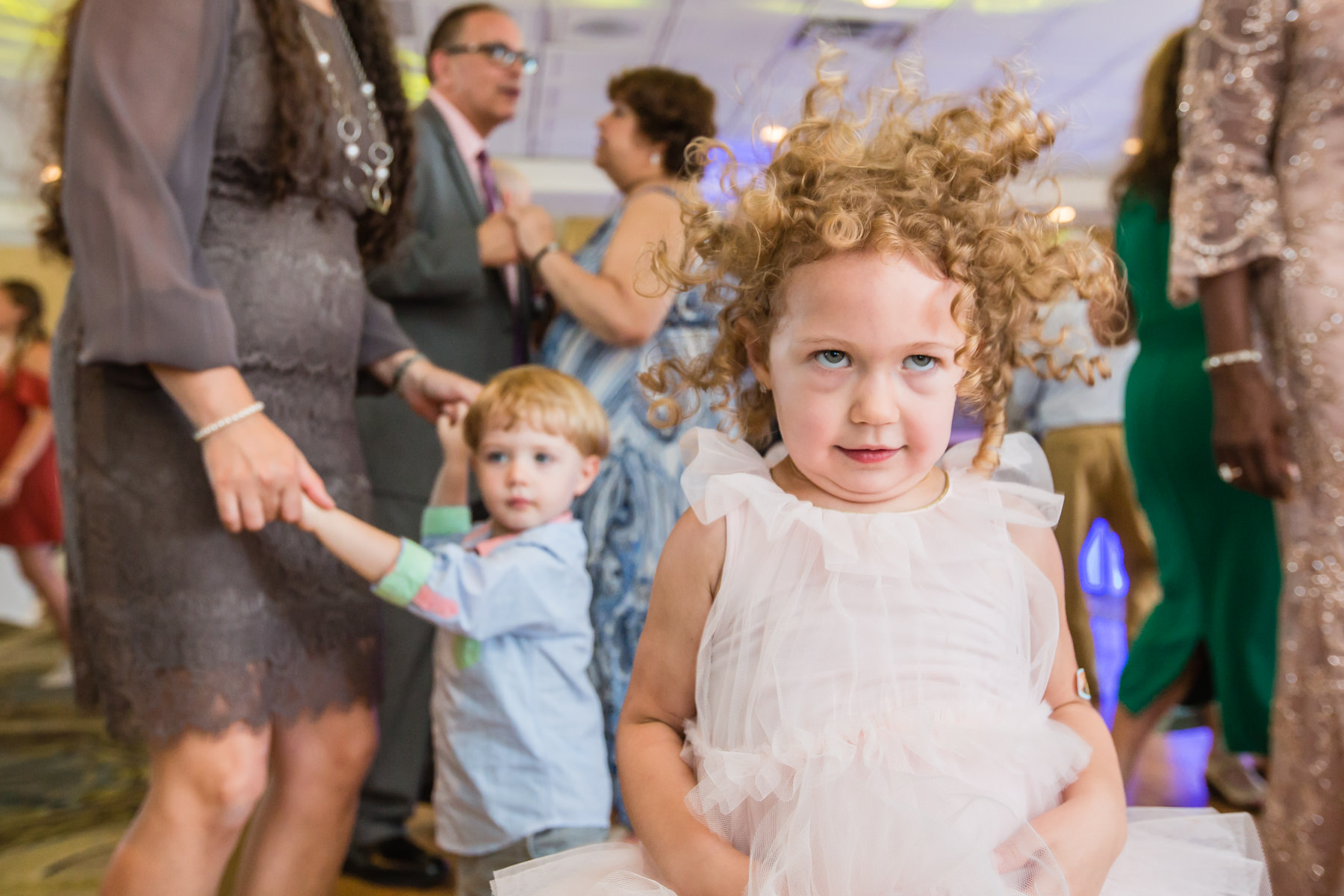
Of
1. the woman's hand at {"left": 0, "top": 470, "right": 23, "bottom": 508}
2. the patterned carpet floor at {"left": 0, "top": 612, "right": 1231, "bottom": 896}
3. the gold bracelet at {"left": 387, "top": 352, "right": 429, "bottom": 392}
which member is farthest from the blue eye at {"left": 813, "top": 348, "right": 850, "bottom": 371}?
the woman's hand at {"left": 0, "top": 470, "right": 23, "bottom": 508}

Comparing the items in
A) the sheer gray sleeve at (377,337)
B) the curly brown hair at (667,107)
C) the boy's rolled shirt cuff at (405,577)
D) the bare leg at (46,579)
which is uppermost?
the curly brown hair at (667,107)

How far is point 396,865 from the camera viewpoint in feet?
6.56

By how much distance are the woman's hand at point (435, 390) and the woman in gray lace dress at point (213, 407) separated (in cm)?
18

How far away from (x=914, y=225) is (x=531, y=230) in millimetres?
1166

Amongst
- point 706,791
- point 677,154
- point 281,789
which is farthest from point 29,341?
point 706,791

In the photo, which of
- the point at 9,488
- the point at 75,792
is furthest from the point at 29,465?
the point at 75,792

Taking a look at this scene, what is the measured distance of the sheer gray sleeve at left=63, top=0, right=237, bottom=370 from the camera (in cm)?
107

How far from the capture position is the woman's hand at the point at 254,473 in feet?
3.72

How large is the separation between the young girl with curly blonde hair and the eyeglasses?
4.59 feet

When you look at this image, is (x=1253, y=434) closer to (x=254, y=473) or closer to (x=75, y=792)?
(x=254, y=473)

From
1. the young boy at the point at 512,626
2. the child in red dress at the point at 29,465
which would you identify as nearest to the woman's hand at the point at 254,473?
the young boy at the point at 512,626

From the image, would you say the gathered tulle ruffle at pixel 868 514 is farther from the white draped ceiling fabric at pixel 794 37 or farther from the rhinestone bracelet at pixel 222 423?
the white draped ceiling fabric at pixel 794 37

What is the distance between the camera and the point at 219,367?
1.12 meters

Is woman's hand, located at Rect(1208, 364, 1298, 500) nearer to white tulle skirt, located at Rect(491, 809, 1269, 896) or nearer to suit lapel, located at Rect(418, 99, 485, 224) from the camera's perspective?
white tulle skirt, located at Rect(491, 809, 1269, 896)
